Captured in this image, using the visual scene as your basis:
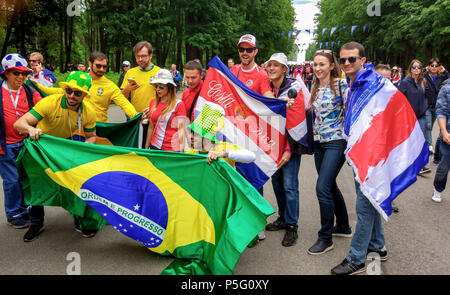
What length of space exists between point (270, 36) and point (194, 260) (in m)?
37.5

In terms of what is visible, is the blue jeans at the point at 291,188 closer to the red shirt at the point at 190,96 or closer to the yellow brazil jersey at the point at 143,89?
the red shirt at the point at 190,96

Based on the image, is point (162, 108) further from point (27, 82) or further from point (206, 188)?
point (27, 82)

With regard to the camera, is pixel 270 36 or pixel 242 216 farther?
pixel 270 36

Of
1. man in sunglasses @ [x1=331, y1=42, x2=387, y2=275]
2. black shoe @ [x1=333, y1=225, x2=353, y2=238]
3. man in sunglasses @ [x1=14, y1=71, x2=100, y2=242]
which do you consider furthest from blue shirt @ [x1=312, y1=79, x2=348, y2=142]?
man in sunglasses @ [x1=14, y1=71, x2=100, y2=242]

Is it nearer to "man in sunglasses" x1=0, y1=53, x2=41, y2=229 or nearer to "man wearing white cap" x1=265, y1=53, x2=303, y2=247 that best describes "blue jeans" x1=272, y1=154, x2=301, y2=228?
"man wearing white cap" x1=265, y1=53, x2=303, y2=247

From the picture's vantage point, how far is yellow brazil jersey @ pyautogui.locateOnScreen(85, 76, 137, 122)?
17.9 ft

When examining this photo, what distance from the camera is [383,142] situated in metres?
3.47

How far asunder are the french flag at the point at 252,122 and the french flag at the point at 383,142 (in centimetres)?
105

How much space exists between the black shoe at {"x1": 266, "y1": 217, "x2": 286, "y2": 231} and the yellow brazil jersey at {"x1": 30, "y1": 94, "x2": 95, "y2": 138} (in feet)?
8.58

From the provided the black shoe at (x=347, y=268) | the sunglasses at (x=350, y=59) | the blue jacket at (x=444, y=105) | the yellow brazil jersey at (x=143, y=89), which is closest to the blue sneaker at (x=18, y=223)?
the yellow brazil jersey at (x=143, y=89)

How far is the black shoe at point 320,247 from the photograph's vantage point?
4.18m

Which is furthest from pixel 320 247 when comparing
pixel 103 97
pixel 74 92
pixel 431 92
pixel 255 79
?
pixel 431 92
